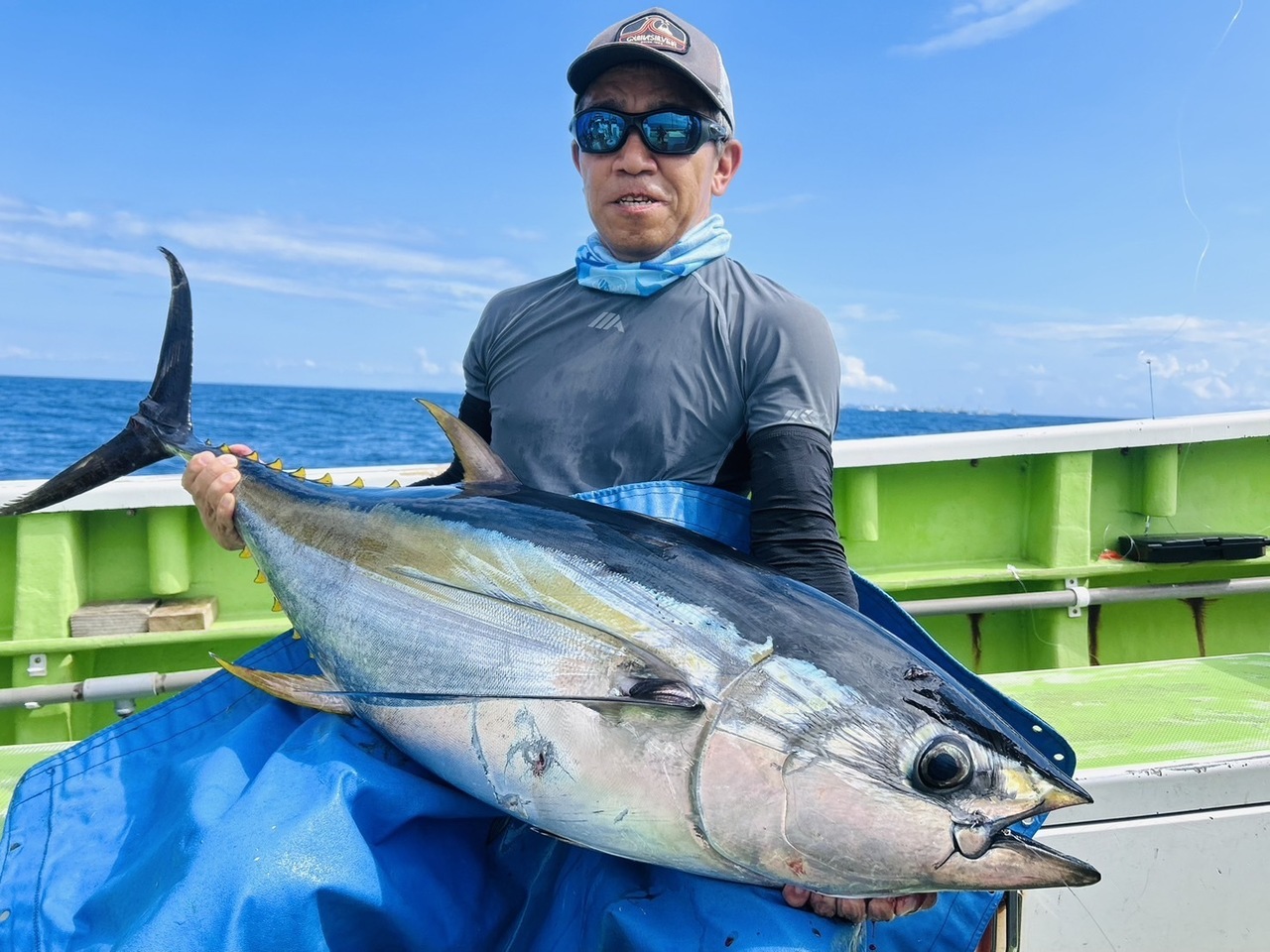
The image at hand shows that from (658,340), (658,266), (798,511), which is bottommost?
(798,511)

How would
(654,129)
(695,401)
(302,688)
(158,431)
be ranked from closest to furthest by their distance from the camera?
1. (302,688)
2. (695,401)
3. (654,129)
4. (158,431)

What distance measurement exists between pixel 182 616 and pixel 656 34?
260cm

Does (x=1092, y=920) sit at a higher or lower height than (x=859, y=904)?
lower

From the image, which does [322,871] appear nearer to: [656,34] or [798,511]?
[798,511]

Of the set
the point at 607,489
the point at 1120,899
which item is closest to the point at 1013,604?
the point at 1120,899

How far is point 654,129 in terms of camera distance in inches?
77.7

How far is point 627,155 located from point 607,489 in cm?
82

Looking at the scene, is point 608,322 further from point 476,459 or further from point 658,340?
point 476,459

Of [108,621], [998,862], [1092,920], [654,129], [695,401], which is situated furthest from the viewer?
[108,621]

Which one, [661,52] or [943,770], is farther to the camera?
[661,52]

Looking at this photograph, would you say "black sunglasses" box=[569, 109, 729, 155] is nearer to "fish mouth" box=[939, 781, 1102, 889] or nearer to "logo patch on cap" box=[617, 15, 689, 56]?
"logo patch on cap" box=[617, 15, 689, 56]

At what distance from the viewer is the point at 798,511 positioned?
1646 millimetres

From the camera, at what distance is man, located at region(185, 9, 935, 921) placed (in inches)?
71.1

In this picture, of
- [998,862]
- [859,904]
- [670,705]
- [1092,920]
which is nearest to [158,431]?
[670,705]
